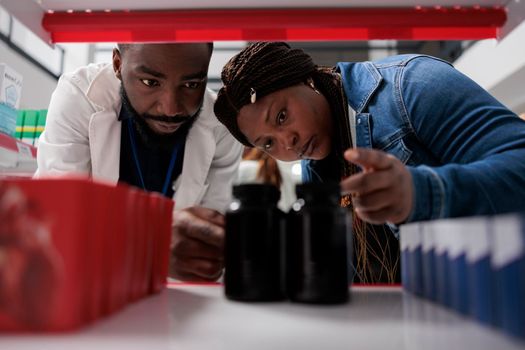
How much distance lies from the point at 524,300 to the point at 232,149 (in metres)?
1.53

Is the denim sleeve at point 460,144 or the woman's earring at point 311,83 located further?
the woman's earring at point 311,83

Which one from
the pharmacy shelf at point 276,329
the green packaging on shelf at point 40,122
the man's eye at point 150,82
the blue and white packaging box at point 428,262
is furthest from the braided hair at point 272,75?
the green packaging on shelf at point 40,122

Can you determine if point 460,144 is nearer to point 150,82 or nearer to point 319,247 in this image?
point 319,247

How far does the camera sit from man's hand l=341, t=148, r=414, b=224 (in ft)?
2.17

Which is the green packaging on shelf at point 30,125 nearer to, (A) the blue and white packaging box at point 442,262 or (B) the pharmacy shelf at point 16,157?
(B) the pharmacy shelf at point 16,157

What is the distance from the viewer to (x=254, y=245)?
60 cm

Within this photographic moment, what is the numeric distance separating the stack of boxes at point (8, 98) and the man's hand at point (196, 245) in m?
0.90

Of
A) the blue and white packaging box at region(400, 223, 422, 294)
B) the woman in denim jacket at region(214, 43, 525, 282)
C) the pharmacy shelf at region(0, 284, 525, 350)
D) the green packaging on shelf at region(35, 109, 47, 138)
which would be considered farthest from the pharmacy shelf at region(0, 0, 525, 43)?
the green packaging on shelf at region(35, 109, 47, 138)

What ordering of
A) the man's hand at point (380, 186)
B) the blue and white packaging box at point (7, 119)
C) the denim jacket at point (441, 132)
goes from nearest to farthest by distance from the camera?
the man's hand at point (380, 186) < the denim jacket at point (441, 132) < the blue and white packaging box at point (7, 119)

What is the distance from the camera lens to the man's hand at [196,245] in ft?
3.25

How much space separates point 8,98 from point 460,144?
1.49 m

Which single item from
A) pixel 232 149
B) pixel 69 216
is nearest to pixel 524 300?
pixel 69 216

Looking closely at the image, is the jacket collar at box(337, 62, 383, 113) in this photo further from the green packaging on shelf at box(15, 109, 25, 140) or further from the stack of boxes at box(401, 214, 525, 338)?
the green packaging on shelf at box(15, 109, 25, 140)

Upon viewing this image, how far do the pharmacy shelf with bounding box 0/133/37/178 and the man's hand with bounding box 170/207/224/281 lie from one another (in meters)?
0.69
